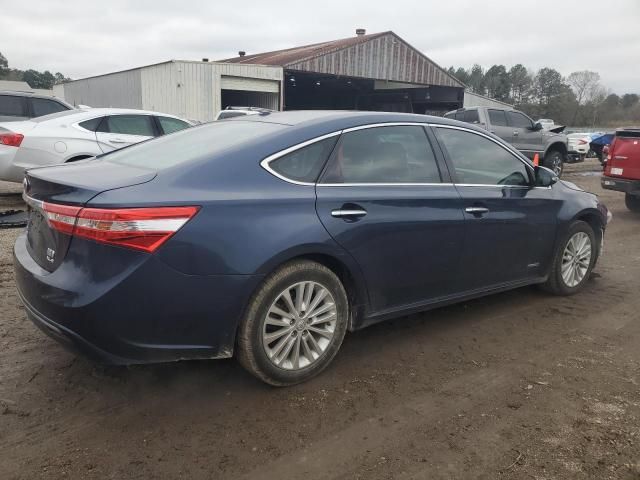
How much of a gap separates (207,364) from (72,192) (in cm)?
137

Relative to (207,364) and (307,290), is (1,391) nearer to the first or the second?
(207,364)

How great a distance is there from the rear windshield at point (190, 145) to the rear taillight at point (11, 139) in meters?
4.92

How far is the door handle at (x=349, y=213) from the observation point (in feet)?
10.2

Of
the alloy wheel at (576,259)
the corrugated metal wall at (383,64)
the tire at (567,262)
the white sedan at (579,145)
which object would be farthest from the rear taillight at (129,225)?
the corrugated metal wall at (383,64)

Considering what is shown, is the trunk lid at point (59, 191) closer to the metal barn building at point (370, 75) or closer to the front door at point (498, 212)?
the front door at point (498, 212)

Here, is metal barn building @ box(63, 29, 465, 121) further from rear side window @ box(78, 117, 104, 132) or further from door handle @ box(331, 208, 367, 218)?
door handle @ box(331, 208, 367, 218)

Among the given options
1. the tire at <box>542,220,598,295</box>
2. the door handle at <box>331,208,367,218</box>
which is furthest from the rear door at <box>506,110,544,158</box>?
the door handle at <box>331,208,367,218</box>

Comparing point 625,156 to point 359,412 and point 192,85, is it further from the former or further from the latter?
point 192,85

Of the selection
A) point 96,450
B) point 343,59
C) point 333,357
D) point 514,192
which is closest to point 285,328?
point 333,357

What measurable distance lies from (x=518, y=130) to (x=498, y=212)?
1163cm

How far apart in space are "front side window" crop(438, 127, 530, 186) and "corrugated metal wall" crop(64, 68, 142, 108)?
22.9m

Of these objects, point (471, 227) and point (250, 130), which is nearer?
point (250, 130)

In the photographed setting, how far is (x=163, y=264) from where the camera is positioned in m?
2.55

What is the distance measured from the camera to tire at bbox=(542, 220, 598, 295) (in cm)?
471
